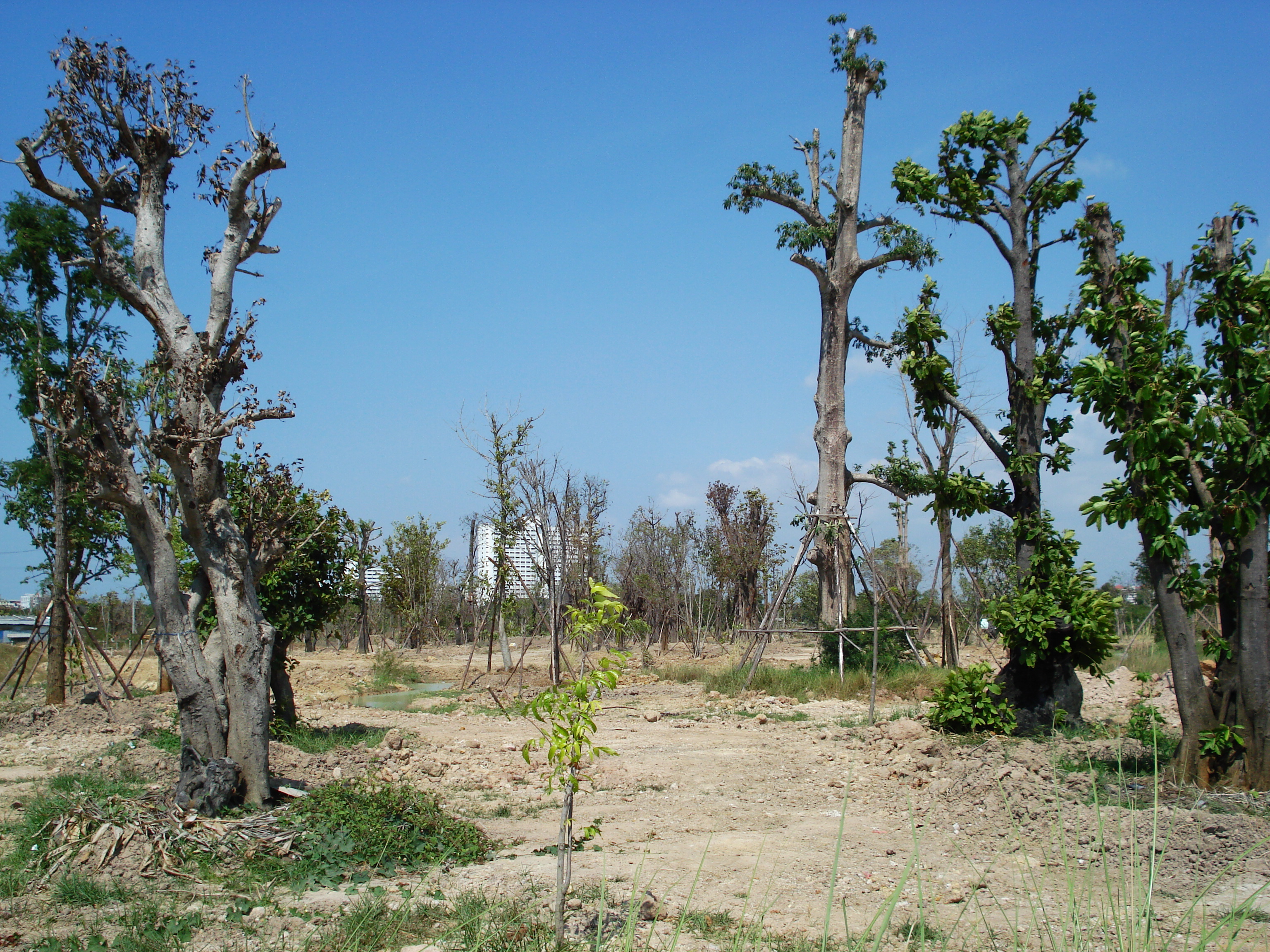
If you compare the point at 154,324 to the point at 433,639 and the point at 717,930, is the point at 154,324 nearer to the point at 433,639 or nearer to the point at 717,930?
the point at 717,930

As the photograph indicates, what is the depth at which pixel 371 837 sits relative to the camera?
495 centimetres

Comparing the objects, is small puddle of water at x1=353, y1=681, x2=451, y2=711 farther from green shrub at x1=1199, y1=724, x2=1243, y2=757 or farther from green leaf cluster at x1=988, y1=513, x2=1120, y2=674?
green shrub at x1=1199, y1=724, x2=1243, y2=757

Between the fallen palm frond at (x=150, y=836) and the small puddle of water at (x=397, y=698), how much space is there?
830cm

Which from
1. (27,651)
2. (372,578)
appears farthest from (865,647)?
(372,578)

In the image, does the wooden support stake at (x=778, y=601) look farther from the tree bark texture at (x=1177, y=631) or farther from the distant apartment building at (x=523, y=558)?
the tree bark texture at (x=1177, y=631)

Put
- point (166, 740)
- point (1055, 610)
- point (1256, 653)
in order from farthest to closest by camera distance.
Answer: point (166, 740)
point (1055, 610)
point (1256, 653)

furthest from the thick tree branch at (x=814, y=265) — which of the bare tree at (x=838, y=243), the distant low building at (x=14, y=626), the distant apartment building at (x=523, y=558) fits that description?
the distant low building at (x=14, y=626)

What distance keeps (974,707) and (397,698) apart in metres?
11.0

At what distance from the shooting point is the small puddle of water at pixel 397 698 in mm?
14062

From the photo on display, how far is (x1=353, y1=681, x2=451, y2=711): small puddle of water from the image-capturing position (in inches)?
554

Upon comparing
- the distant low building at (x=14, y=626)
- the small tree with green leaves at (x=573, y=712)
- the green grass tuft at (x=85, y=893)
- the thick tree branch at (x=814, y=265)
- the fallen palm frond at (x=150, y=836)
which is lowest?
the distant low building at (x=14, y=626)

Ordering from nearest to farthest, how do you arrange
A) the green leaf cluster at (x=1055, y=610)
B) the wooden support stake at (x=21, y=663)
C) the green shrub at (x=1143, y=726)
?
the green shrub at (x=1143, y=726) < the green leaf cluster at (x=1055, y=610) < the wooden support stake at (x=21, y=663)

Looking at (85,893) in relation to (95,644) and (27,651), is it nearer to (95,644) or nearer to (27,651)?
(95,644)

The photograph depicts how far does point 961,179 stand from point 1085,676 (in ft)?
31.7
